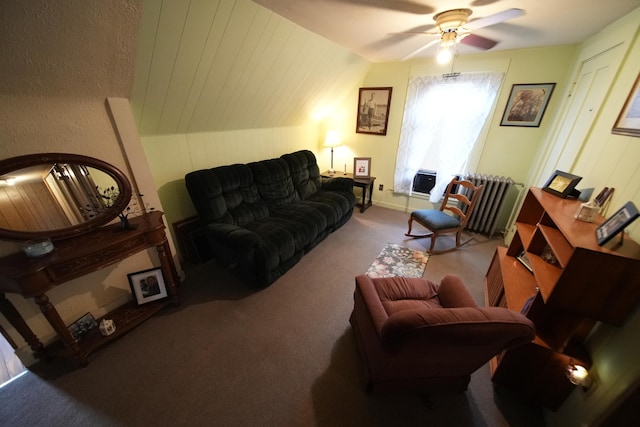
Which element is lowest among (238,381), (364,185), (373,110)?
(238,381)

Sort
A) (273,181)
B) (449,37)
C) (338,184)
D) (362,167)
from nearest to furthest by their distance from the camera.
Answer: (449,37) < (273,181) < (338,184) < (362,167)

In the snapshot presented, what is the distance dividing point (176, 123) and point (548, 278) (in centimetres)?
309

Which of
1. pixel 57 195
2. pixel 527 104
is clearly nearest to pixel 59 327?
pixel 57 195

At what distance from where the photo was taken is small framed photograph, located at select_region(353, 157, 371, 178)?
12.5ft

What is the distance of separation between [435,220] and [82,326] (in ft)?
11.2

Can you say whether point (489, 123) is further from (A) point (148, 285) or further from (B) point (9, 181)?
(B) point (9, 181)

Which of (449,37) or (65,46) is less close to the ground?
(449,37)

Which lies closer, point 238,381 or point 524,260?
point 238,381

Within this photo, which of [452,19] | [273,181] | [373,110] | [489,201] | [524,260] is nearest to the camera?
[452,19]

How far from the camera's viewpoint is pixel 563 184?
1.63 metres

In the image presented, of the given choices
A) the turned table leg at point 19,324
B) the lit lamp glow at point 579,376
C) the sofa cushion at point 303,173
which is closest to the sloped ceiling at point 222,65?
the sofa cushion at point 303,173

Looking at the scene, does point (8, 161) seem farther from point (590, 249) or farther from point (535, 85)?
point (535, 85)

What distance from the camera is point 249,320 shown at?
1837mm

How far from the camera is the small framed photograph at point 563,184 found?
1.56 metres
